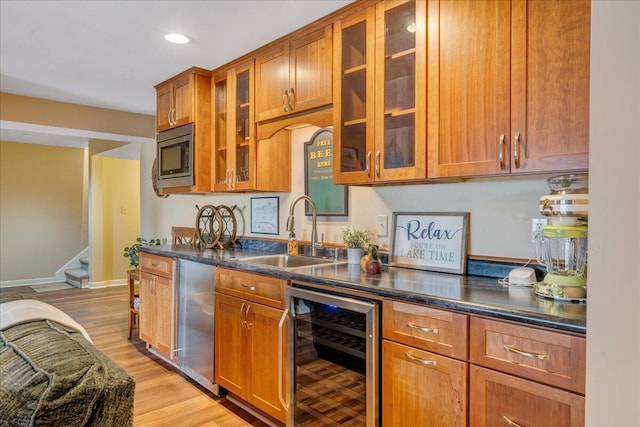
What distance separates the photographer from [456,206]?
2.06 m

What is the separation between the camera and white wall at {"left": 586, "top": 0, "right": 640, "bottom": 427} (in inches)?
33.9

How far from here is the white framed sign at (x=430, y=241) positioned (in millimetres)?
2010

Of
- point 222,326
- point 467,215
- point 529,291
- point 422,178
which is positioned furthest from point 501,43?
point 222,326

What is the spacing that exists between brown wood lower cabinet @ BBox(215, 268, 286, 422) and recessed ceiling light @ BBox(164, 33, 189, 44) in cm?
149

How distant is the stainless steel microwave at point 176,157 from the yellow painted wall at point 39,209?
4337 mm

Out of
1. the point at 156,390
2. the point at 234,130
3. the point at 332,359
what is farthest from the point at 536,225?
the point at 156,390

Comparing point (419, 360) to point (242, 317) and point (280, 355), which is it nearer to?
point (280, 355)

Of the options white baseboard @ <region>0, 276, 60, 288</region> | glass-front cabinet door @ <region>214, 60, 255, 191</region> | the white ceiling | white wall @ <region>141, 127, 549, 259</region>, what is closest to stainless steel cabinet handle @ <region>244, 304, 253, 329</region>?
white wall @ <region>141, 127, 549, 259</region>

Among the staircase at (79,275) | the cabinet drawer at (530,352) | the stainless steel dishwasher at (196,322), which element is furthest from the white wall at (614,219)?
the staircase at (79,275)

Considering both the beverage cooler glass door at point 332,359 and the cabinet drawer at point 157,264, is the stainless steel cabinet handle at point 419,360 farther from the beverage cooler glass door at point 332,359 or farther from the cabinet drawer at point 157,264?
the cabinet drawer at point 157,264

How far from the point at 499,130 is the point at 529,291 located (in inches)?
24.9

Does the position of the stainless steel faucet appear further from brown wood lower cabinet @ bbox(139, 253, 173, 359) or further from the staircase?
the staircase

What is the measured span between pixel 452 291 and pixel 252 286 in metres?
1.15

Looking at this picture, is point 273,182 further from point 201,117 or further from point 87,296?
point 87,296
